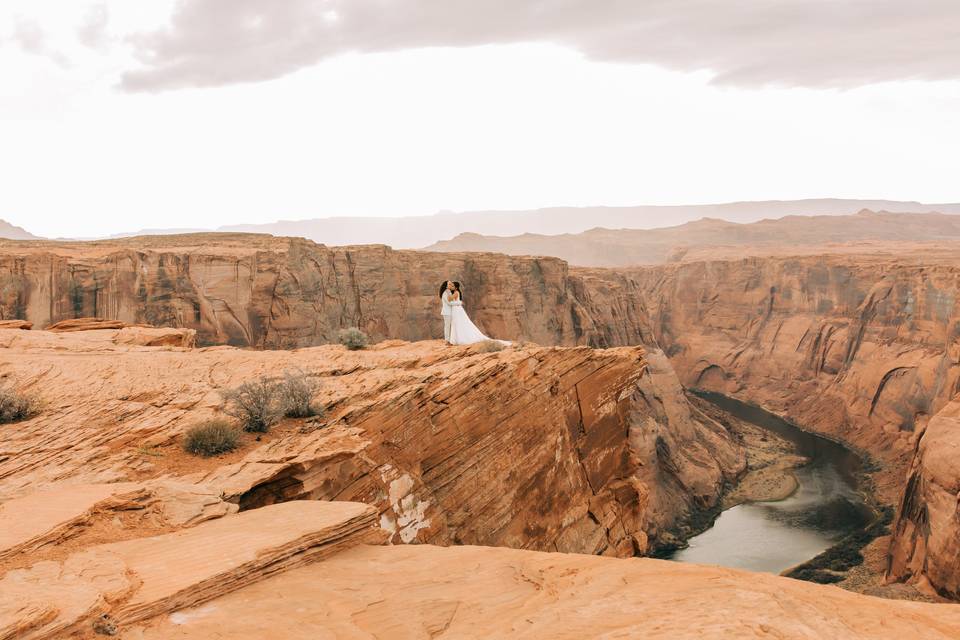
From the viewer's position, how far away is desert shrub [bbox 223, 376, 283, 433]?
1048 cm

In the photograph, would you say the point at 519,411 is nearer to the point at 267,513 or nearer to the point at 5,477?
the point at 267,513

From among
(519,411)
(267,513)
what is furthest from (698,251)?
(267,513)

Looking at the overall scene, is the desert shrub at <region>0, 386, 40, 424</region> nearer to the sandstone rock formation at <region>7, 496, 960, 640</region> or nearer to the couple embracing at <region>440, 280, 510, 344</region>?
the sandstone rock formation at <region>7, 496, 960, 640</region>

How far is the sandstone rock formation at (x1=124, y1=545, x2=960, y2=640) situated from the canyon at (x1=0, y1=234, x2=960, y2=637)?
0.35 ft

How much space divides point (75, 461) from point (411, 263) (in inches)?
1232

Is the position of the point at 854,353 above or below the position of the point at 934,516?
above

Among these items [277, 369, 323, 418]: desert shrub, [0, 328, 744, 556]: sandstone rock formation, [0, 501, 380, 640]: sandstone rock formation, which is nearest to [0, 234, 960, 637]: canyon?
[0, 328, 744, 556]: sandstone rock formation

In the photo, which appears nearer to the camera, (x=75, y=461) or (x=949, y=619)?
(x=949, y=619)

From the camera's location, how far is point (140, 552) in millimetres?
6277

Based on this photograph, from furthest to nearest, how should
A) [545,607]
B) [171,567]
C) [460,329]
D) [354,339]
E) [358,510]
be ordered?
[460,329], [354,339], [358,510], [171,567], [545,607]

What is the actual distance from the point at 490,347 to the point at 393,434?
481 centimetres

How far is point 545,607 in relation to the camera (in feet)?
18.1

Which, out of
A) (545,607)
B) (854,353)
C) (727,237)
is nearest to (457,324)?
(545,607)

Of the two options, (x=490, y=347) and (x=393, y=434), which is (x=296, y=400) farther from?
(x=490, y=347)
